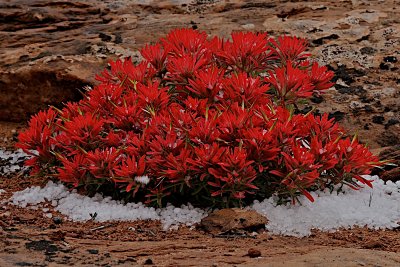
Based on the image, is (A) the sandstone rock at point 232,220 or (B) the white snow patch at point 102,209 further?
(B) the white snow patch at point 102,209

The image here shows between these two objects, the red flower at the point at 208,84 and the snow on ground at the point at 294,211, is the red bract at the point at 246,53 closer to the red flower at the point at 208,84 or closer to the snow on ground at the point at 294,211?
the red flower at the point at 208,84

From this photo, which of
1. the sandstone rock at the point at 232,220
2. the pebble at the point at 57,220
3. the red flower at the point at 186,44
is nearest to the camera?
the sandstone rock at the point at 232,220

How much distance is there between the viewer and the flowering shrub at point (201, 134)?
4086mm

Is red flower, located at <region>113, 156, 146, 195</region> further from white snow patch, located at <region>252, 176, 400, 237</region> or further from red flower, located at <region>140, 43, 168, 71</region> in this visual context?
red flower, located at <region>140, 43, 168, 71</region>

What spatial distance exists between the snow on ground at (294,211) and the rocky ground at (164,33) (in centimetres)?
12

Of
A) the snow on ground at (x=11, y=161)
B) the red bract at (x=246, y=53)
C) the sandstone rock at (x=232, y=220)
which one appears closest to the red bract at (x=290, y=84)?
the red bract at (x=246, y=53)

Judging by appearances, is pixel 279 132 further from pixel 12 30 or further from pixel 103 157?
pixel 12 30

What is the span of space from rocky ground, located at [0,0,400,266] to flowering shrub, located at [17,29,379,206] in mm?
344

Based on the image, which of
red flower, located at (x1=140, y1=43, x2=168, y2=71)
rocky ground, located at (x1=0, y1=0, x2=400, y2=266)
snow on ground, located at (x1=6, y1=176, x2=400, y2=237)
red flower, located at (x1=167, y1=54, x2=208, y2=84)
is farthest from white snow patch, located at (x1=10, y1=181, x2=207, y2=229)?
red flower, located at (x1=140, y1=43, x2=168, y2=71)

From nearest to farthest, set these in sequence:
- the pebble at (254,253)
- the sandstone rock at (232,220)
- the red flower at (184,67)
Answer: the pebble at (254,253) < the sandstone rock at (232,220) < the red flower at (184,67)

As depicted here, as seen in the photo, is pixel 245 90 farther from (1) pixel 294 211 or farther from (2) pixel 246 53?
(1) pixel 294 211

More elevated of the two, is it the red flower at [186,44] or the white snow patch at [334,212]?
the red flower at [186,44]

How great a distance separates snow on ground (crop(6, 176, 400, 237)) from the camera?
4.14 meters

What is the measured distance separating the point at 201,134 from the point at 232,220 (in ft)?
1.80
